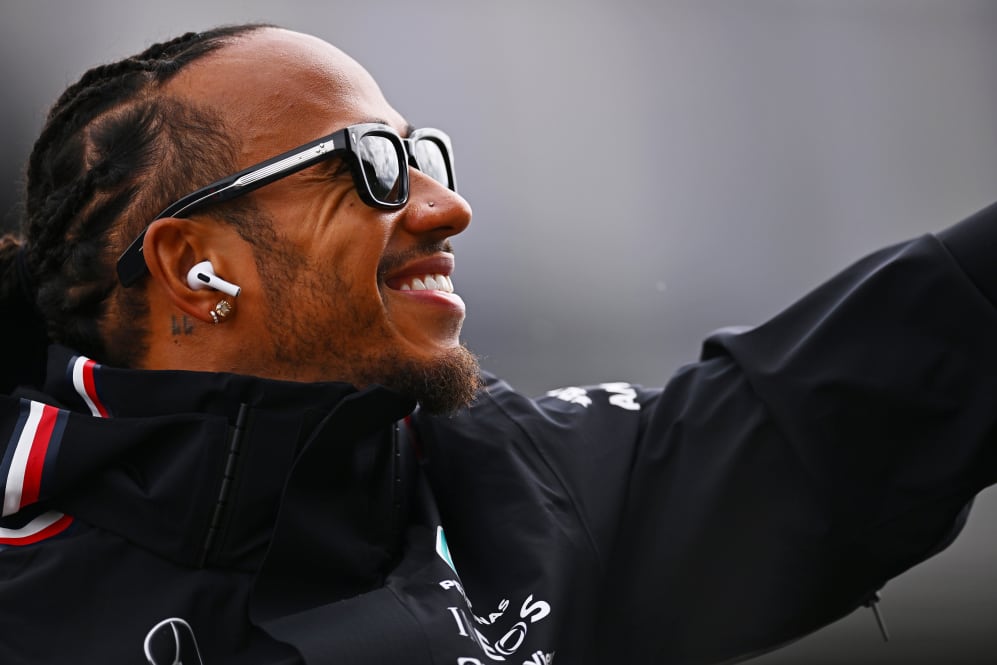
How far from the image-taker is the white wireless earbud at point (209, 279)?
1561 millimetres

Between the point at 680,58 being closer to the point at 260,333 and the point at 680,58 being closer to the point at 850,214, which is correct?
the point at 850,214

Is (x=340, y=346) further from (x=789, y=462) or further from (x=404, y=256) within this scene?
(x=789, y=462)

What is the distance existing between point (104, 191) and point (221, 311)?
29 cm

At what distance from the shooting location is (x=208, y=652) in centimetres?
132

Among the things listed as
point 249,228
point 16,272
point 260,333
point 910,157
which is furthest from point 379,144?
point 910,157

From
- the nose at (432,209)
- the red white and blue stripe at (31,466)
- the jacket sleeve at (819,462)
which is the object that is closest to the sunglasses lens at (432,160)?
the nose at (432,209)

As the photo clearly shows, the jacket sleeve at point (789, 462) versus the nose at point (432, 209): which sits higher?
the nose at point (432, 209)

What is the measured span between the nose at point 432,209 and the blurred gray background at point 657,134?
2848 mm

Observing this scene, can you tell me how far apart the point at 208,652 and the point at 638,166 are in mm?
3888

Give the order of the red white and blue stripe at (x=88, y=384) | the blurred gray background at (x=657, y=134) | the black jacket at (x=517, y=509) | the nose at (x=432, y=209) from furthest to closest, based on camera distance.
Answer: the blurred gray background at (x=657, y=134), the nose at (x=432, y=209), the red white and blue stripe at (x=88, y=384), the black jacket at (x=517, y=509)

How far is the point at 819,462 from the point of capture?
4.72 feet

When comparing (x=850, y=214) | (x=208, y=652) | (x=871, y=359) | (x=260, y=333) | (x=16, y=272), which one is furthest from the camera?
(x=850, y=214)

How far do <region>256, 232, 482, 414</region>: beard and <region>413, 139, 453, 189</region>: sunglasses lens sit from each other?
265mm

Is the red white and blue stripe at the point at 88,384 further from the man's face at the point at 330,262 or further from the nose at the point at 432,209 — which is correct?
the nose at the point at 432,209
